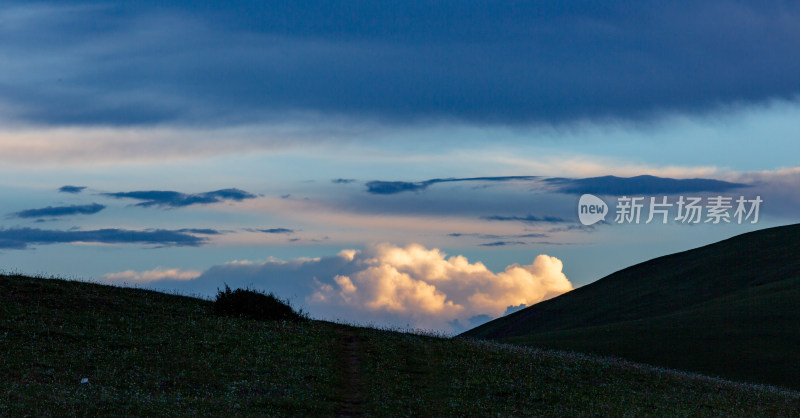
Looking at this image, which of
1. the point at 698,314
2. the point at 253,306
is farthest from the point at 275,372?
the point at 698,314

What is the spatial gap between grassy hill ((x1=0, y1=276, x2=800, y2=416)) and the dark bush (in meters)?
1.49

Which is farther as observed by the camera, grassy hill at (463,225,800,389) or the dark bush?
grassy hill at (463,225,800,389)

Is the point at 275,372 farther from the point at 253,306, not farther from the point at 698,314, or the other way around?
the point at 698,314

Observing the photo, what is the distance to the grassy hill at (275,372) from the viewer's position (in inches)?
1104

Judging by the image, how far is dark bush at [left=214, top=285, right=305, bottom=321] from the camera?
Answer: 160 feet

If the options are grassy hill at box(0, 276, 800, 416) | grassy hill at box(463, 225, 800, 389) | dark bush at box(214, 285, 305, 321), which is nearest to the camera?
grassy hill at box(0, 276, 800, 416)

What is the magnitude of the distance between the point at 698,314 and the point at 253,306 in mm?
51727

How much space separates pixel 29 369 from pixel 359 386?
1360 centimetres

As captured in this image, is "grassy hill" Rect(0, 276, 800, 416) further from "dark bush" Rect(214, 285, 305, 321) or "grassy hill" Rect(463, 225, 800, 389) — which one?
"grassy hill" Rect(463, 225, 800, 389)

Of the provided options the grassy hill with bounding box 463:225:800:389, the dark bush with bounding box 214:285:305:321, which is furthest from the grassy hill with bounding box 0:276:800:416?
the grassy hill with bounding box 463:225:800:389

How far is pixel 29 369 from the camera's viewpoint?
30.8 metres

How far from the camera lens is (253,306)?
49375 millimetres

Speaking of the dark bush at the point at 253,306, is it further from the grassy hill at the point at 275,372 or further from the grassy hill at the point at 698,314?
the grassy hill at the point at 698,314

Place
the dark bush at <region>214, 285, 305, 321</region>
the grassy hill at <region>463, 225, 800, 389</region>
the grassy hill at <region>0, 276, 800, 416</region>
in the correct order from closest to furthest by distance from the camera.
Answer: the grassy hill at <region>0, 276, 800, 416</region>, the dark bush at <region>214, 285, 305, 321</region>, the grassy hill at <region>463, 225, 800, 389</region>
